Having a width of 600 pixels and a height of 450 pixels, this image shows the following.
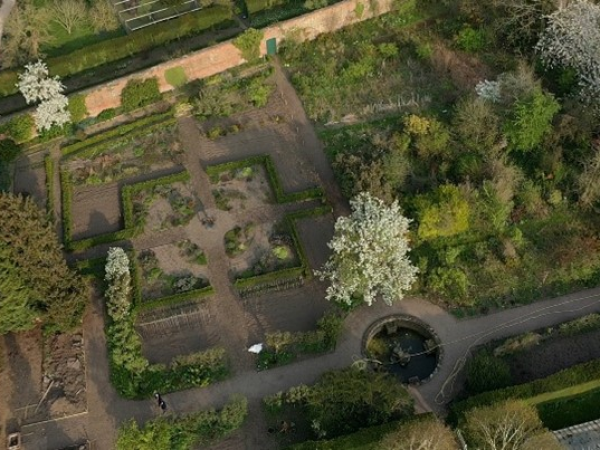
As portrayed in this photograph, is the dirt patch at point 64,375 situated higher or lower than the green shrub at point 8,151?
lower

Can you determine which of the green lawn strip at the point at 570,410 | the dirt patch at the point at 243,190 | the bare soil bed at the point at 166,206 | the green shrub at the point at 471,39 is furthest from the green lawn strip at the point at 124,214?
the green lawn strip at the point at 570,410

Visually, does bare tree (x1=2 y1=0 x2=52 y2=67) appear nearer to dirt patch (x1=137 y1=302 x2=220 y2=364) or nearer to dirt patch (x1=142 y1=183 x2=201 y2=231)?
dirt patch (x1=142 y1=183 x2=201 y2=231)

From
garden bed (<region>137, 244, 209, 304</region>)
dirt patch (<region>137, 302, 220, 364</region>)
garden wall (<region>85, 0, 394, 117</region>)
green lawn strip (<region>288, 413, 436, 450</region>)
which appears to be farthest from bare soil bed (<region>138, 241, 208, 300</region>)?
garden wall (<region>85, 0, 394, 117</region>)

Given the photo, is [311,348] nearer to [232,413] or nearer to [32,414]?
[232,413]

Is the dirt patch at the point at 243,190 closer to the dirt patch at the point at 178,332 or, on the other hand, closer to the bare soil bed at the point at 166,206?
the bare soil bed at the point at 166,206

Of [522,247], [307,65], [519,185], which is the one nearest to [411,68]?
[307,65]

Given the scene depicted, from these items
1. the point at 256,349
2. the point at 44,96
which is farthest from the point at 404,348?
the point at 44,96
